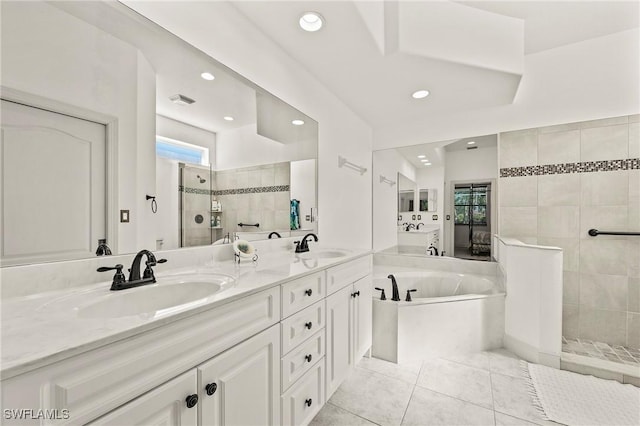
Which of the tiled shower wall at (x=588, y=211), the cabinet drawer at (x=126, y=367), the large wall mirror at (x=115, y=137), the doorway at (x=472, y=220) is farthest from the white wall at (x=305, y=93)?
the tiled shower wall at (x=588, y=211)

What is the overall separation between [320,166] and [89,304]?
1.87 meters

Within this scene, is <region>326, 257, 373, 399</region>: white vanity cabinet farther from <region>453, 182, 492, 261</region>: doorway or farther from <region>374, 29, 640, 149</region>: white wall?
<region>374, 29, 640, 149</region>: white wall

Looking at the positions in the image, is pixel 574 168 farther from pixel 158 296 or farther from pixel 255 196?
pixel 158 296

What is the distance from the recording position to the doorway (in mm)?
3008

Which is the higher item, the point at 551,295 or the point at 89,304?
the point at 89,304

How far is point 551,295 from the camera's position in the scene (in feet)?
6.97

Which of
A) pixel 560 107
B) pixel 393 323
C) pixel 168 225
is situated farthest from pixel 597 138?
pixel 168 225

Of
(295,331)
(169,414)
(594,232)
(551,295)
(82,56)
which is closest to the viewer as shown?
(169,414)

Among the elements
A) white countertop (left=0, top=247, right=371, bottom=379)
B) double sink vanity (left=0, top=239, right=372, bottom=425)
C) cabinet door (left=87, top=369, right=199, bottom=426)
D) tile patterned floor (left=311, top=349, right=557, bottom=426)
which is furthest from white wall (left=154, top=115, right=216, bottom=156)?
tile patterned floor (left=311, top=349, right=557, bottom=426)

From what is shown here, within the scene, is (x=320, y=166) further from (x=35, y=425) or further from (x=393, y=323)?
(x=35, y=425)

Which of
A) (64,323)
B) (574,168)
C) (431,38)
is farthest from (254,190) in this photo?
(574,168)

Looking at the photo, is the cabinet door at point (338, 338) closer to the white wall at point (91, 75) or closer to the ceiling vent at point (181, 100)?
the white wall at point (91, 75)

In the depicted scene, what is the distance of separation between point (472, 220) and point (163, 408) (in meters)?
3.22

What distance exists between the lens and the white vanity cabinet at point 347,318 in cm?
157
